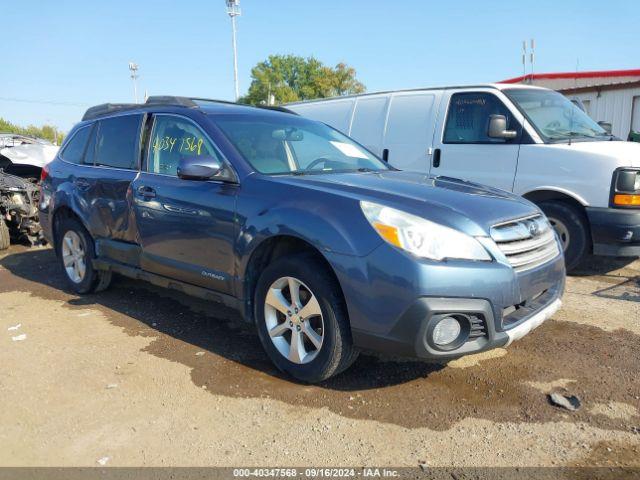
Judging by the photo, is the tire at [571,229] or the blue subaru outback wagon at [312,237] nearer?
the blue subaru outback wagon at [312,237]

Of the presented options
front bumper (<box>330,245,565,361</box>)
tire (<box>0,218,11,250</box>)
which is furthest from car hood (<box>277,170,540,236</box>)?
tire (<box>0,218,11,250</box>)

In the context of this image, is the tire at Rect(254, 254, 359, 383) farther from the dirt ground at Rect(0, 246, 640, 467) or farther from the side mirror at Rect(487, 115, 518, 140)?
the side mirror at Rect(487, 115, 518, 140)

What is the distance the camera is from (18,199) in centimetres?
772

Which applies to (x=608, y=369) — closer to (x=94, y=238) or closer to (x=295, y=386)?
(x=295, y=386)

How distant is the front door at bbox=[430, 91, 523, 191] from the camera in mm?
5832

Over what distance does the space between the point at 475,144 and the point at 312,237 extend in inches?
148

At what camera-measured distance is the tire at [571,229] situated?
537 cm

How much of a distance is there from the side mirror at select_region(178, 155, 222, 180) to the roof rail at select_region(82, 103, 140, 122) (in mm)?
1573

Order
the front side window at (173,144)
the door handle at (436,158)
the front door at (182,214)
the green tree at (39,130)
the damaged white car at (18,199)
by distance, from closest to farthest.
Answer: the front door at (182,214), the front side window at (173,144), the door handle at (436,158), the damaged white car at (18,199), the green tree at (39,130)

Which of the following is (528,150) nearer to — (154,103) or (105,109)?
(154,103)

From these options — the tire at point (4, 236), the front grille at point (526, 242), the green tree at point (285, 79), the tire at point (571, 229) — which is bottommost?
the tire at point (4, 236)

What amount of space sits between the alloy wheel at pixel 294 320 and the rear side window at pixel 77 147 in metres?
3.02

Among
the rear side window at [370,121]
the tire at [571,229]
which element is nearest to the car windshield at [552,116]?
the tire at [571,229]

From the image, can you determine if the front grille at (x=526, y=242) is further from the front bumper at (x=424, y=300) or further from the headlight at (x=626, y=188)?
the headlight at (x=626, y=188)
